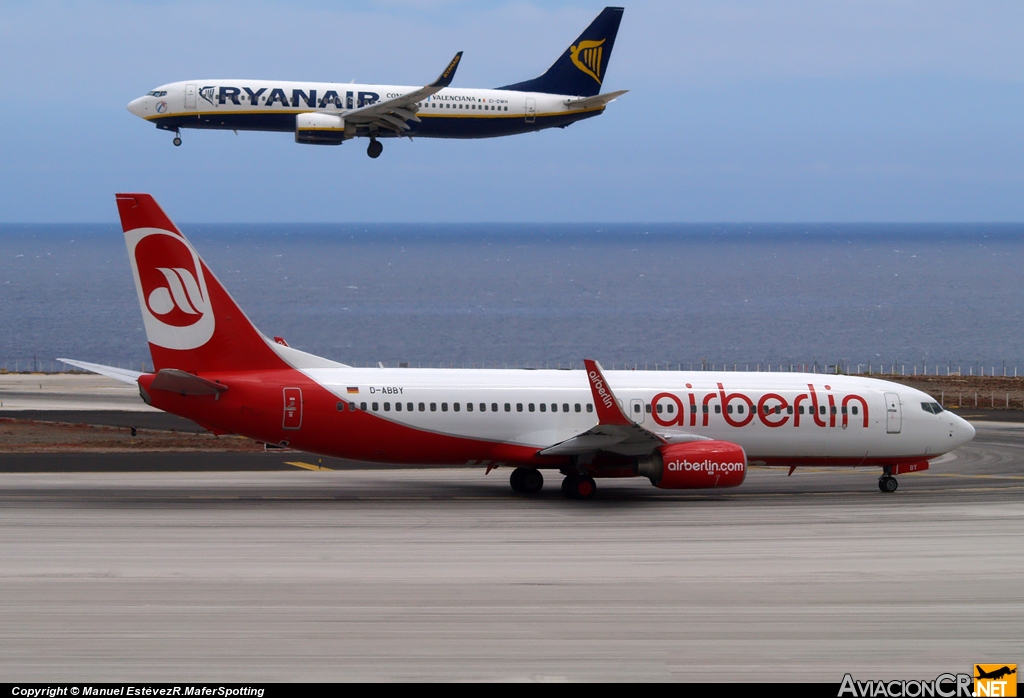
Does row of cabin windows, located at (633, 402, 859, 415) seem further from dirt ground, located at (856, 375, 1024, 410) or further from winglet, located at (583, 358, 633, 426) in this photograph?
dirt ground, located at (856, 375, 1024, 410)

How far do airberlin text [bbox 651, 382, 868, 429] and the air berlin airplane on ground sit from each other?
4 cm

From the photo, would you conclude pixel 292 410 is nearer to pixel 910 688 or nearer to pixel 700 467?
pixel 700 467

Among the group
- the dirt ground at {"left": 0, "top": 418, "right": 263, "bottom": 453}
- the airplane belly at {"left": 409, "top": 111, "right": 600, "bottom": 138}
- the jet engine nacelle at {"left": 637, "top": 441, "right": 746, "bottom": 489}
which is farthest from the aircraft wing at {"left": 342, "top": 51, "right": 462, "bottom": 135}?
the jet engine nacelle at {"left": 637, "top": 441, "right": 746, "bottom": 489}

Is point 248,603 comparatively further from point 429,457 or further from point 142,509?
point 429,457

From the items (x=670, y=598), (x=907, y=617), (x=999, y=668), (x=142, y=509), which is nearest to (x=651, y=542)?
(x=670, y=598)

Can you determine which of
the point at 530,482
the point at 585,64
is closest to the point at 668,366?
the point at 585,64

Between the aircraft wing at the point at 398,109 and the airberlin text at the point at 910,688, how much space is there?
113ft

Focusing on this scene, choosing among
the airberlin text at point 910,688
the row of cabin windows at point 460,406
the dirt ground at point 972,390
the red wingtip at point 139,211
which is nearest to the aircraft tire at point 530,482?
the row of cabin windows at point 460,406

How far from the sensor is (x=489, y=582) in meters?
21.0

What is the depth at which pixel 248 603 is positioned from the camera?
1912cm

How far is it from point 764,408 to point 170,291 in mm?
16925

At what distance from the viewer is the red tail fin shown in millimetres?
29594

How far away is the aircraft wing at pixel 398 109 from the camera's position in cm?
4616

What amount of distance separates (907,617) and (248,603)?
11103 millimetres
